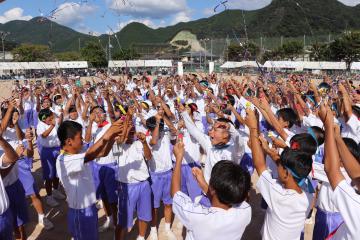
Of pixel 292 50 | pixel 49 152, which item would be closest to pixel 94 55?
pixel 292 50

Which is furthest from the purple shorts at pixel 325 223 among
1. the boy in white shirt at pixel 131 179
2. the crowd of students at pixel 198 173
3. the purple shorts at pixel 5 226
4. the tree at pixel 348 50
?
the tree at pixel 348 50

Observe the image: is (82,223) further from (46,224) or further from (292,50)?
(292,50)

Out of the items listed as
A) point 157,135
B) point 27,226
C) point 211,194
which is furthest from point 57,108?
point 211,194

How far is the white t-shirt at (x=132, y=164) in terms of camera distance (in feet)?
14.5

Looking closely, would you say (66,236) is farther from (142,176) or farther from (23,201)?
(142,176)

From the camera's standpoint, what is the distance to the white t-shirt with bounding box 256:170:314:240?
2.88 meters

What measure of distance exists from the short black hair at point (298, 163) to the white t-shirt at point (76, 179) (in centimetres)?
210

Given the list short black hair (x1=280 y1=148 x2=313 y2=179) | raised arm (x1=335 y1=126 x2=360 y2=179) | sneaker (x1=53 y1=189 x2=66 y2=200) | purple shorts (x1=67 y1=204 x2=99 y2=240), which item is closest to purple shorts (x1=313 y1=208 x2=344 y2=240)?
short black hair (x1=280 y1=148 x2=313 y2=179)

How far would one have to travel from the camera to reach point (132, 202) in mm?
Answer: 4461

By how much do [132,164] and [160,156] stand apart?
537 mm

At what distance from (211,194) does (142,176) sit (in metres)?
2.09

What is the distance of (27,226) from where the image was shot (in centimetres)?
550

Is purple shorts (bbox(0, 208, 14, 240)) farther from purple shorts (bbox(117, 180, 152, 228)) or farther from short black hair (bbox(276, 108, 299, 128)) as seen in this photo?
short black hair (bbox(276, 108, 299, 128))

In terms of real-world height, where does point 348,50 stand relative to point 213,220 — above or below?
above
